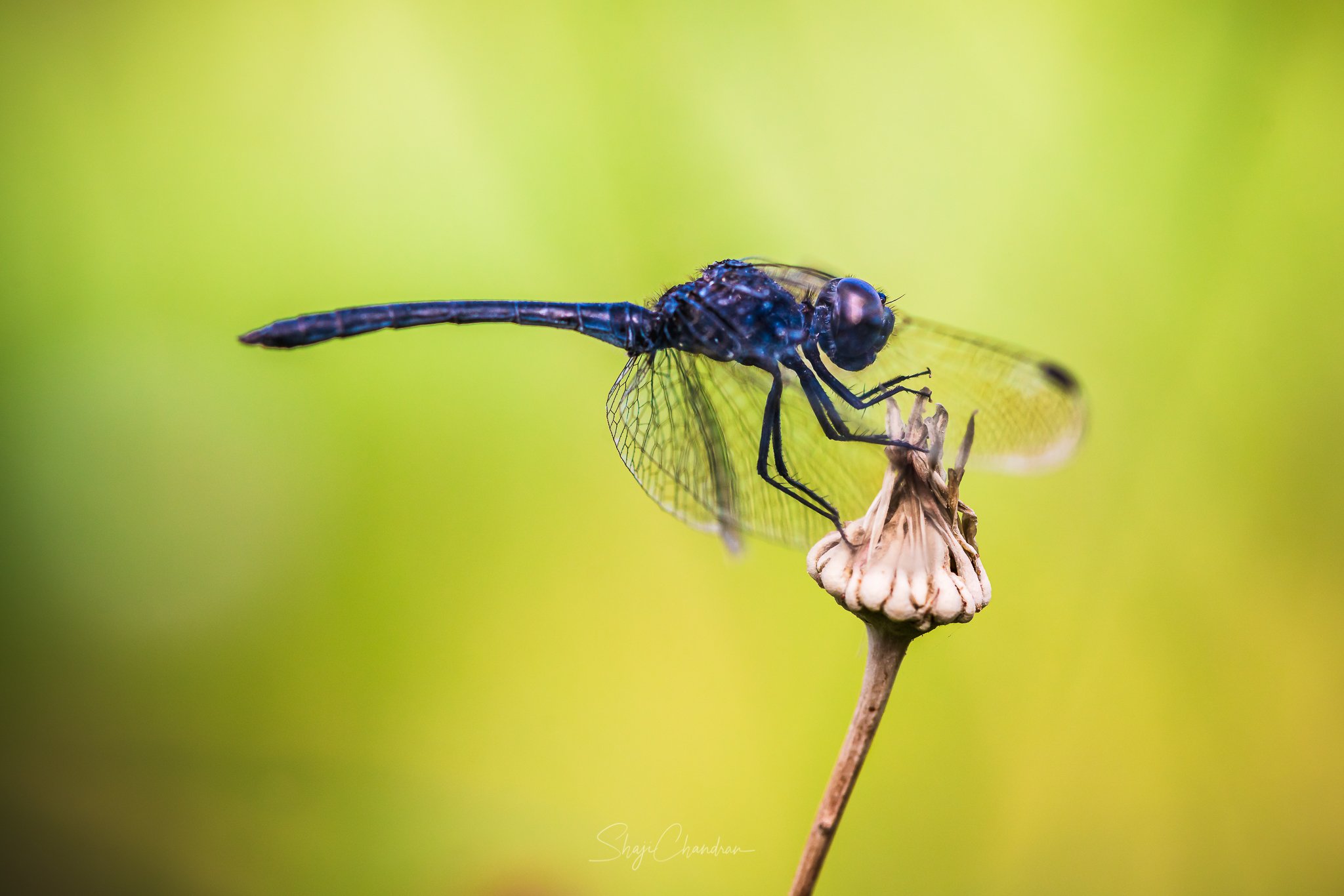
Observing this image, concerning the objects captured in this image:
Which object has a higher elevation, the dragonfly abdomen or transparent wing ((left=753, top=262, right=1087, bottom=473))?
the dragonfly abdomen

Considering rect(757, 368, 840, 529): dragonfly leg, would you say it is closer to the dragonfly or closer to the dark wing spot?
the dragonfly

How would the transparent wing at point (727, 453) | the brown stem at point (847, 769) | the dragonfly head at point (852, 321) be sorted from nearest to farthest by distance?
the brown stem at point (847, 769)
the dragonfly head at point (852, 321)
the transparent wing at point (727, 453)

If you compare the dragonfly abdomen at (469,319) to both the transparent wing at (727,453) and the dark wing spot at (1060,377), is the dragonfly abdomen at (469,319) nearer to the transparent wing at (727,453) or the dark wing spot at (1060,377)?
the transparent wing at (727,453)

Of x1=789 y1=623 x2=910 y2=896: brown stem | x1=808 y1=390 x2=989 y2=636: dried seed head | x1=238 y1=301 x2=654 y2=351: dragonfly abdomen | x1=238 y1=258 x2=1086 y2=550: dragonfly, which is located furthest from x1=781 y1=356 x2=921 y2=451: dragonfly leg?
x1=789 y1=623 x2=910 y2=896: brown stem

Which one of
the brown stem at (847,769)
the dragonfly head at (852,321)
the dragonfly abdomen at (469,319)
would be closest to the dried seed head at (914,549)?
the brown stem at (847,769)

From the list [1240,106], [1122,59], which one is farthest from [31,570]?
[1240,106]

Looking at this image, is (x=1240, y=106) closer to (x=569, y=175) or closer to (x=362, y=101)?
(x=569, y=175)

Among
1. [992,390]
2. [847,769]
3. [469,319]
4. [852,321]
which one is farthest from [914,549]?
[469,319]

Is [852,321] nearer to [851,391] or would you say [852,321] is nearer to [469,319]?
[851,391]
